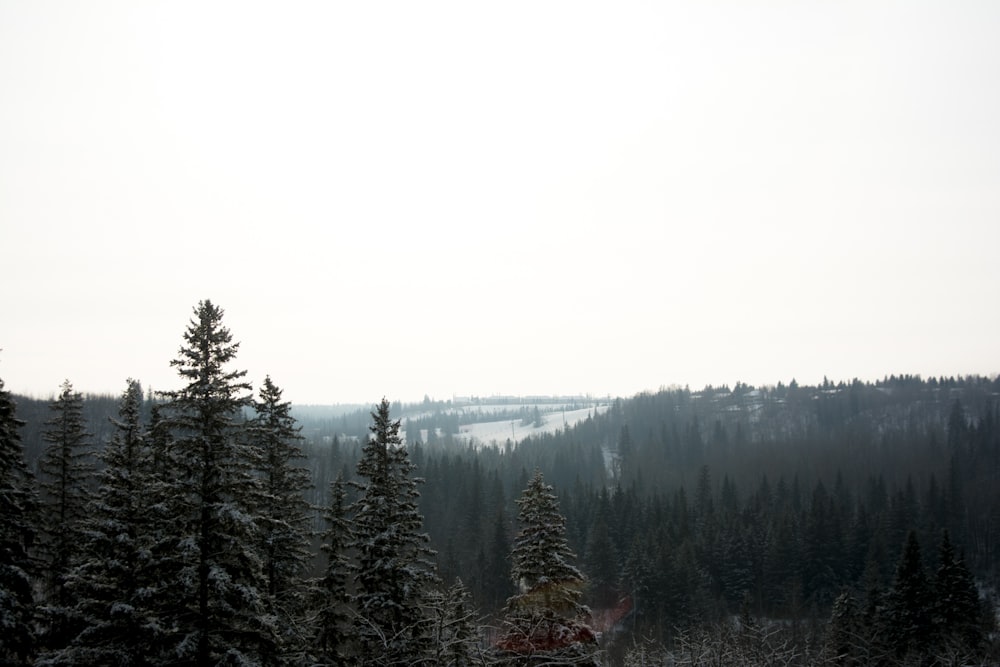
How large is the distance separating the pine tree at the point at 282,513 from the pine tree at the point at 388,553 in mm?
1886

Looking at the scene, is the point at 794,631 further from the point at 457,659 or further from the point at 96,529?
the point at 96,529

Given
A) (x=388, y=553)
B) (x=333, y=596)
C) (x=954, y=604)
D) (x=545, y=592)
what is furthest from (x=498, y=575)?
(x=388, y=553)

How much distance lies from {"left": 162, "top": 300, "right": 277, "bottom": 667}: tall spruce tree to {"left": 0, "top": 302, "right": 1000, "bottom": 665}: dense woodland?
0.18 feet

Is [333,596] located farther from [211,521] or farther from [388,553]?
[211,521]

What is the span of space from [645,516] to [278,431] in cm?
7684

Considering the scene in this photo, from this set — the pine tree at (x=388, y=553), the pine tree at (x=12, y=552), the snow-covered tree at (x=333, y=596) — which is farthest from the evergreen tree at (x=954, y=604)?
the pine tree at (x=12, y=552)

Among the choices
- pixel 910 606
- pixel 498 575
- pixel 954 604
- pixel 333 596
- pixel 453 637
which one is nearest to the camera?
pixel 453 637

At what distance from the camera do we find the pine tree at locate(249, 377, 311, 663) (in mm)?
20094

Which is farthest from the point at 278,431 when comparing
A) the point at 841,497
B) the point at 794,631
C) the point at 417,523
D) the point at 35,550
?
the point at 841,497

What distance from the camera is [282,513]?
69.0ft

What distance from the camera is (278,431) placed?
70.8 feet

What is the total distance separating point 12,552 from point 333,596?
30.6 ft

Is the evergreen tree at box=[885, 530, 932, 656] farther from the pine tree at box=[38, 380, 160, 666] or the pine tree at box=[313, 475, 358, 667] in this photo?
the pine tree at box=[38, 380, 160, 666]

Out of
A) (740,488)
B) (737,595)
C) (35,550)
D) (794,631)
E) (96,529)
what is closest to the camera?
(96,529)
